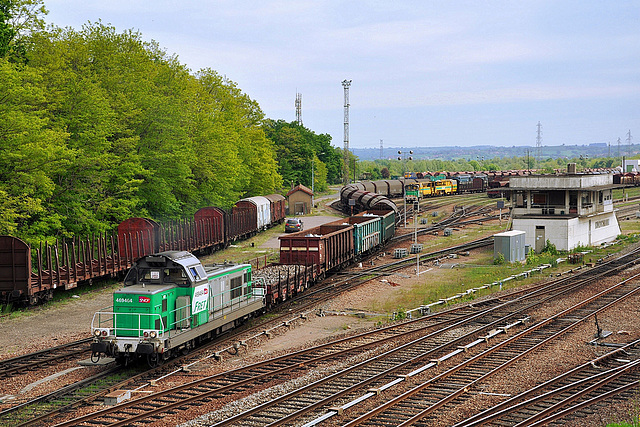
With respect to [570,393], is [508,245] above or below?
above

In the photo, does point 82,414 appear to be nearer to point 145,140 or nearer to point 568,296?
point 568,296

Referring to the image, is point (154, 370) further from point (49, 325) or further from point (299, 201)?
point (299, 201)

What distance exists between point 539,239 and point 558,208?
3173 millimetres

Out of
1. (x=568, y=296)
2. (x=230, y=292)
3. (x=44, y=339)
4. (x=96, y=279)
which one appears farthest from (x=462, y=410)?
(x=96, y=279)

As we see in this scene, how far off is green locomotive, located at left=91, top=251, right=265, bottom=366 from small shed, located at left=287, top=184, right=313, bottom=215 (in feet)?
198

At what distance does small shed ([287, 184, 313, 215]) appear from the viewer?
82581 millimetres

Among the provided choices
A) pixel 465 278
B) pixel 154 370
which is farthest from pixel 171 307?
pixel 465 278

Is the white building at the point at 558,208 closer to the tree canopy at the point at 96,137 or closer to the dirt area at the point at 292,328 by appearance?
the dirt area at the point at 292,328

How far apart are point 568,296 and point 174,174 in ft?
98.2

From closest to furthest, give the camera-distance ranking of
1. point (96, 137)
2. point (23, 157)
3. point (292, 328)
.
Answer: point (292, 328)
point (23, 157)
point (96, 137)

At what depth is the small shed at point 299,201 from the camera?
271ft

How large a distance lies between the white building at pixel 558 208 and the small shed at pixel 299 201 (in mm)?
36301

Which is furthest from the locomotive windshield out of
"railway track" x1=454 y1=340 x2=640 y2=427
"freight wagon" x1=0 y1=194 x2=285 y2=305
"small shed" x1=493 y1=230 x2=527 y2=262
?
"small shed" x1=493 y1=230 x2=527 y2=262

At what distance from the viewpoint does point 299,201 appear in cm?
8288
